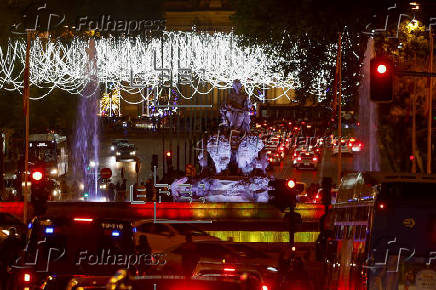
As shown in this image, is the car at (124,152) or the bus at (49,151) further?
the car at (124,152)

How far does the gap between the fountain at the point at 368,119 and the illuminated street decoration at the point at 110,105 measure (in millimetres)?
28422

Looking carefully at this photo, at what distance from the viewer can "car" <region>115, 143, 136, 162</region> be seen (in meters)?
65.7

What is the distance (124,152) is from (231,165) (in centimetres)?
2430

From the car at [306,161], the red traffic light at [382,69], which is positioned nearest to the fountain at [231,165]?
the red traffic light at [382,69]

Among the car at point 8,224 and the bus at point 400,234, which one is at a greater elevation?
the bus at point 400,234

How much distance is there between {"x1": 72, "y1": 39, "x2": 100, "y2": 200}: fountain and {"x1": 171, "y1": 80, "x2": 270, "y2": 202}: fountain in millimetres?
14918

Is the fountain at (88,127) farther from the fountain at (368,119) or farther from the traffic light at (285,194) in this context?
the traffic light at (285,194)

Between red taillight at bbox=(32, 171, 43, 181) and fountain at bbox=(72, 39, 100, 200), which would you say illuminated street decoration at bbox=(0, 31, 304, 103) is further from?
red taillight at bbox=(32, 171, 43, 181)

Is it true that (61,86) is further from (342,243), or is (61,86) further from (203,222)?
(342,243)

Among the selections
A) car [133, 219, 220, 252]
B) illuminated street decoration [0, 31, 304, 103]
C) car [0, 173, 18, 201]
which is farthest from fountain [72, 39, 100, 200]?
car [133, 219, 220, 252]

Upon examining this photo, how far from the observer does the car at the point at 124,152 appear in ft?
216

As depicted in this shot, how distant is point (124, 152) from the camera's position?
65.9m

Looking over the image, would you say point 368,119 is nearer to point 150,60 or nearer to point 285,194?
point 150,60

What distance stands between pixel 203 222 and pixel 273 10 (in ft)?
46.7
